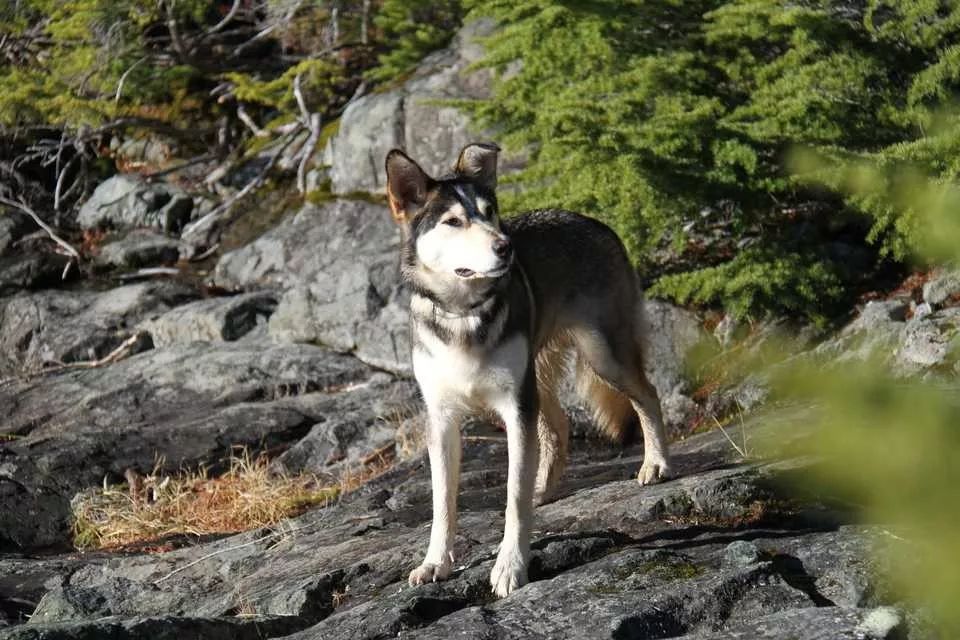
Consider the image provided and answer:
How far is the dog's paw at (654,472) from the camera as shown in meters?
6.20

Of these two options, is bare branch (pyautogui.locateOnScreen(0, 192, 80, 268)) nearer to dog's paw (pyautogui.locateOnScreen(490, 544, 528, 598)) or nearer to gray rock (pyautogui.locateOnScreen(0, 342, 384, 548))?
gray rock (pyautogui.locateOnScreen(0, 342, 384, 548))

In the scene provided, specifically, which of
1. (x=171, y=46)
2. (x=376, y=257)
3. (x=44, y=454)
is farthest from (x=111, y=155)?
(x=44, y=454)

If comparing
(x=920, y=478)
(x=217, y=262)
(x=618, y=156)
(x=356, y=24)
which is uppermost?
(x=920, y=478)

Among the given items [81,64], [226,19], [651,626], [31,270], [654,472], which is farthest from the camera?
[226,19]

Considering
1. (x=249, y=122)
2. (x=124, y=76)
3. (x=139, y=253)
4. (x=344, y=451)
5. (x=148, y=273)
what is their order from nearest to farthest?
(x=344, y=451), (x=148, y=273), (x=139, y=253), (x=124, y=76), (x=249, y=122)

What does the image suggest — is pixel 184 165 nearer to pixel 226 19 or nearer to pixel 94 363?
pixel 226 19

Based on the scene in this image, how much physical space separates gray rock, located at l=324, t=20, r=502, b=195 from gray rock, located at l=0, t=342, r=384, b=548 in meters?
2.77

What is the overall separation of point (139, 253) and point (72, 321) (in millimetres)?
1884

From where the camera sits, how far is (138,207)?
50.2 ft

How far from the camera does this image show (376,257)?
463 inches

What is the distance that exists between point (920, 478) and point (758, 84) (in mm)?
8472

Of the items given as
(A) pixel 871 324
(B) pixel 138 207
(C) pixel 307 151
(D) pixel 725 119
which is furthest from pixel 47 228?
(A) pixel 871 324

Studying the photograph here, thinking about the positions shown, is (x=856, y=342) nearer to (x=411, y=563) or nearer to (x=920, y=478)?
(x=411, y=563)

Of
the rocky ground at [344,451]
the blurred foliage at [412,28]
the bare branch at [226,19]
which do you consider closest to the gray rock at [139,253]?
the rocky ground at [344,451]
